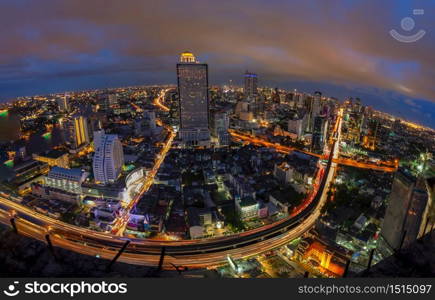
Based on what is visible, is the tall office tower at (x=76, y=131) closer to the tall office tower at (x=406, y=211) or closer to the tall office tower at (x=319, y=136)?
the tall office tower at (x=319, y=136)

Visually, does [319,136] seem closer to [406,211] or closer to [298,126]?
[298,126]

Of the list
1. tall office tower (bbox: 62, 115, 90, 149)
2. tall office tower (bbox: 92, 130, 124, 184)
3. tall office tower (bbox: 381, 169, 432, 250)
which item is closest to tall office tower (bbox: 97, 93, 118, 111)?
tall office tower (bbox: 62, 115, 90, 149)

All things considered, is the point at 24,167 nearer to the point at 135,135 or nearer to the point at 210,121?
the point at 135,135

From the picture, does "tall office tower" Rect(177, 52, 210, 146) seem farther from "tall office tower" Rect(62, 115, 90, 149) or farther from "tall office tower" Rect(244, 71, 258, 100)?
"tall office tower" Rect(244, 71, 258, 100)

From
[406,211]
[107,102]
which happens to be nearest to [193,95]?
[406,211]

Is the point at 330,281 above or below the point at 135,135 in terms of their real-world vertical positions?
above

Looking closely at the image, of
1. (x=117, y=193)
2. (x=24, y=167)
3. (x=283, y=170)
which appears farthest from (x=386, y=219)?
(x=24, y=167)

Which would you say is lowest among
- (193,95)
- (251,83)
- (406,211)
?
(406,211)
